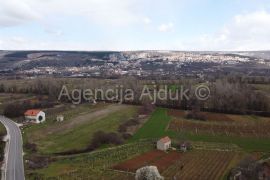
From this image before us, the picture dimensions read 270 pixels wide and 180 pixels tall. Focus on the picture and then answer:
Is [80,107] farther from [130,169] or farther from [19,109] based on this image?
[130,169]

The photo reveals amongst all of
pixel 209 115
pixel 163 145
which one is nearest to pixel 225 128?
pixel 209 115

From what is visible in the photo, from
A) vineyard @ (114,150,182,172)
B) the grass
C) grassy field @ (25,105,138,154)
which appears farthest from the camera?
the grass

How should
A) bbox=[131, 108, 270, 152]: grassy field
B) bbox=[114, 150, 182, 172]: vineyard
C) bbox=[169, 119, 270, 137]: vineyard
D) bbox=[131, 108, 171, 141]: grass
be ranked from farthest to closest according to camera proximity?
bbox=[169, 119, 270, 137]: vineyard < bbox=[131, 108, 171, 141]: grass < bbox=[131, 108, 270, 152]: grassy field < bbox=[114, 150, 182, 172]: vineyard

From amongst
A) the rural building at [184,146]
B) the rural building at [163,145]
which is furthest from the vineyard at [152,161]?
the rural building at [184,146]

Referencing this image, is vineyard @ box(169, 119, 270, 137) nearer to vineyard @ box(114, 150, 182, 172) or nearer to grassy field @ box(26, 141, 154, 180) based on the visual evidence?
grassy field @ box(26, 141, 154, 180)

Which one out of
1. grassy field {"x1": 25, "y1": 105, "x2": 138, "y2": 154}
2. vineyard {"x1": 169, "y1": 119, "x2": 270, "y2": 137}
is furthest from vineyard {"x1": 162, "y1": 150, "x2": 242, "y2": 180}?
grassy field {"x1": 25, "y1": 105, "x2": 138, "y2": 154}

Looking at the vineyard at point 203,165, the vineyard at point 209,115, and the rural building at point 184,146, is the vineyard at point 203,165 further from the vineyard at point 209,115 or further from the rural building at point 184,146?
the vineyard at point 209,115
